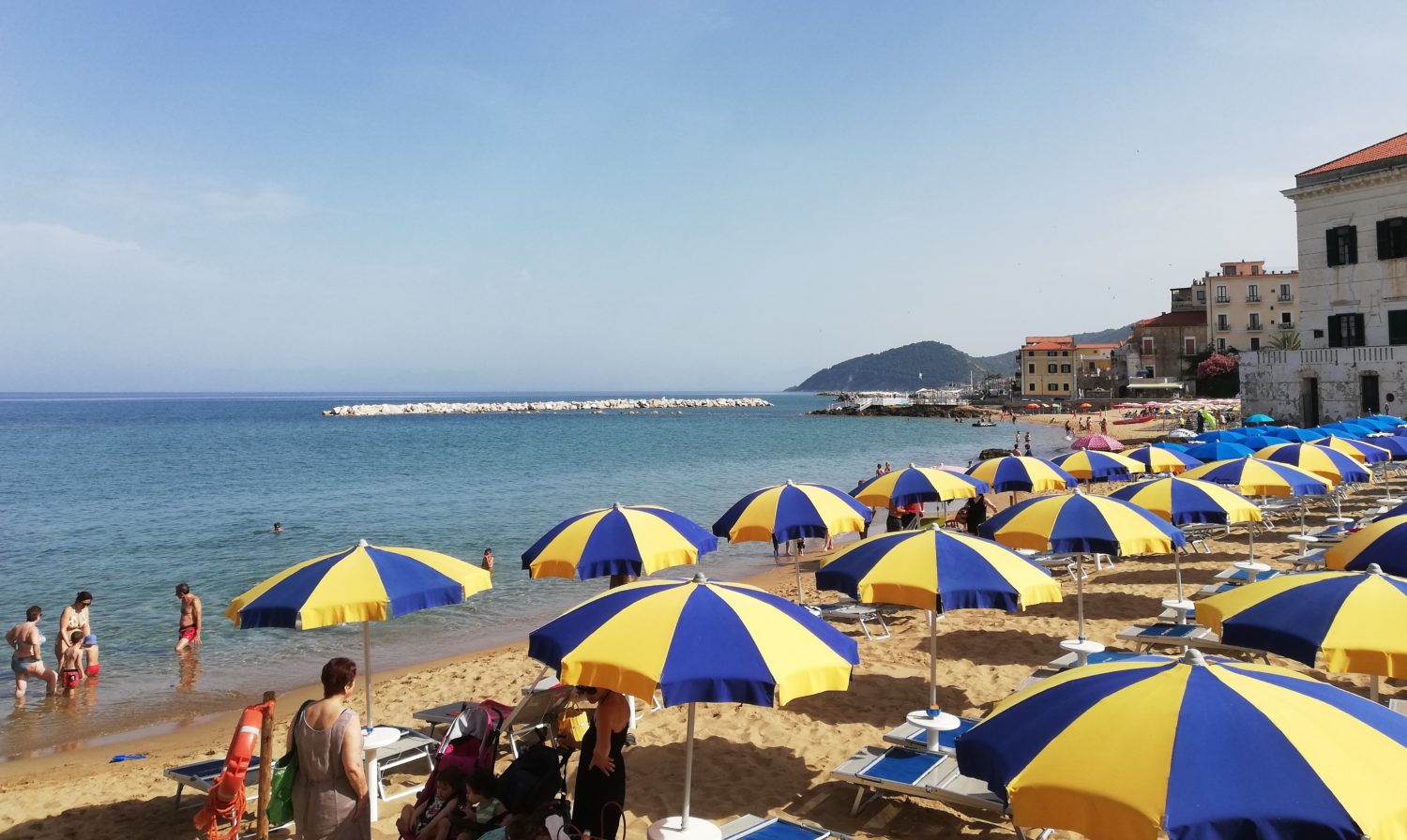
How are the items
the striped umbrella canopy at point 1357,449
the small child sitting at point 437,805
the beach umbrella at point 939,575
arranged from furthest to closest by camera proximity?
the striped umbrella canopy at point 1357,449 → the beach umbrella at point 939,575 → the small child sitting at point 437,805

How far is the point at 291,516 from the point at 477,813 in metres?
30.2

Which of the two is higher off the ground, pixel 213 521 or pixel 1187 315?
pixel 1187 315

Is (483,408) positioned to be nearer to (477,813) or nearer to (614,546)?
(614,546)

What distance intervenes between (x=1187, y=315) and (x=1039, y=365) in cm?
1818

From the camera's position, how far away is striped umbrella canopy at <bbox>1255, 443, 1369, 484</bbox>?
12.5 m

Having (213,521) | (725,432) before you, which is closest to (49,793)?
(213,521)

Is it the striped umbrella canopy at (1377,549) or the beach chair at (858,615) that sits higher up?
the striped umbrella canopy at (1377,549)

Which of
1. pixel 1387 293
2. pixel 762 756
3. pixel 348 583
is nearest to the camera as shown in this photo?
pixel 348 583

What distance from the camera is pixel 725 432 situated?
90.5 meters

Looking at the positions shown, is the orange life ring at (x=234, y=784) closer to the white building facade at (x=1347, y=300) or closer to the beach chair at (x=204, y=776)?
the beach chair at (x=204, y=776)

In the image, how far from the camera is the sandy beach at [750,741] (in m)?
6.61

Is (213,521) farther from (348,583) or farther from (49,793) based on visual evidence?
(348,583)

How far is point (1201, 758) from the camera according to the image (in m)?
2.82

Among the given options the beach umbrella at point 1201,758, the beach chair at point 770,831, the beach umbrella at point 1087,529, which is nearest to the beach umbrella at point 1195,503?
the beach umbrella at point 1087,529
